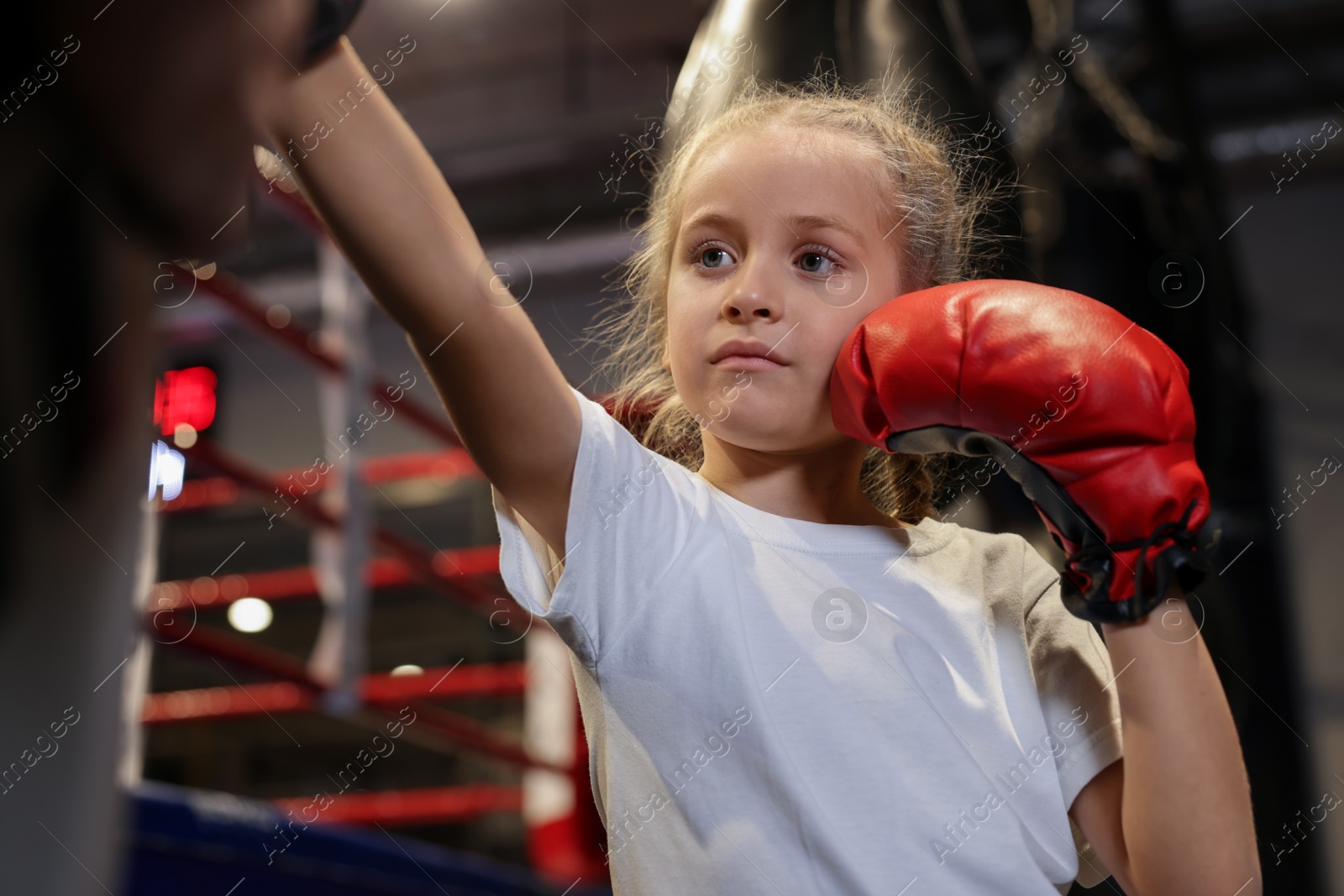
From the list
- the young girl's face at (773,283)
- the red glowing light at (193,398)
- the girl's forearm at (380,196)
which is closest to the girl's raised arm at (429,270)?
the girl's forearm at (380,196)

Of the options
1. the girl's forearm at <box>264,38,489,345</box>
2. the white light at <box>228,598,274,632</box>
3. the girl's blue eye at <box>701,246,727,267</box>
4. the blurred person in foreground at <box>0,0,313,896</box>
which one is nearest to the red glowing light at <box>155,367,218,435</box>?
the girl's blue eye at <box>701,246,727,267</box>

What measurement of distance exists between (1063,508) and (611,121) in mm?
3313

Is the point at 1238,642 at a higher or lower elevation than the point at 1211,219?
lower

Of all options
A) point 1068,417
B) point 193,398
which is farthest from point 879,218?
point 193,398

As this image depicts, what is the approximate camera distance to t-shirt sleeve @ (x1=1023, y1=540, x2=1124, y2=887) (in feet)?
2.61

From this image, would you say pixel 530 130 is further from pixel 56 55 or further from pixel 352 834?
pixel 56 55

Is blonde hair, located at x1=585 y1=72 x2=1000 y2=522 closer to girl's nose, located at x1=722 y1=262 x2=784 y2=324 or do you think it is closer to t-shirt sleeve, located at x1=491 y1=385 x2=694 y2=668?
girl's nose, located at x1=722 y1=262 x2=784 y2=324

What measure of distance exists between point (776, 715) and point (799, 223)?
0.35 m

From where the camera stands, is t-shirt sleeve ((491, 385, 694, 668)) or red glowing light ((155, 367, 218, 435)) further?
red glowing light ((155, 367, 218, 435))

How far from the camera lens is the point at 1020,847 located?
2.42 ft

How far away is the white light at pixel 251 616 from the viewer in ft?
22.5

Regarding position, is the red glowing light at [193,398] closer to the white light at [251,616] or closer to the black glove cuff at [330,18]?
the black glove cuff at [330,18]

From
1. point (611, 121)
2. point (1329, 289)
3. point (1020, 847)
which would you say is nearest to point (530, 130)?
point (611, 121)

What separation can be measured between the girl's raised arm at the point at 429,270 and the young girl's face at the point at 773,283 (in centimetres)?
14
